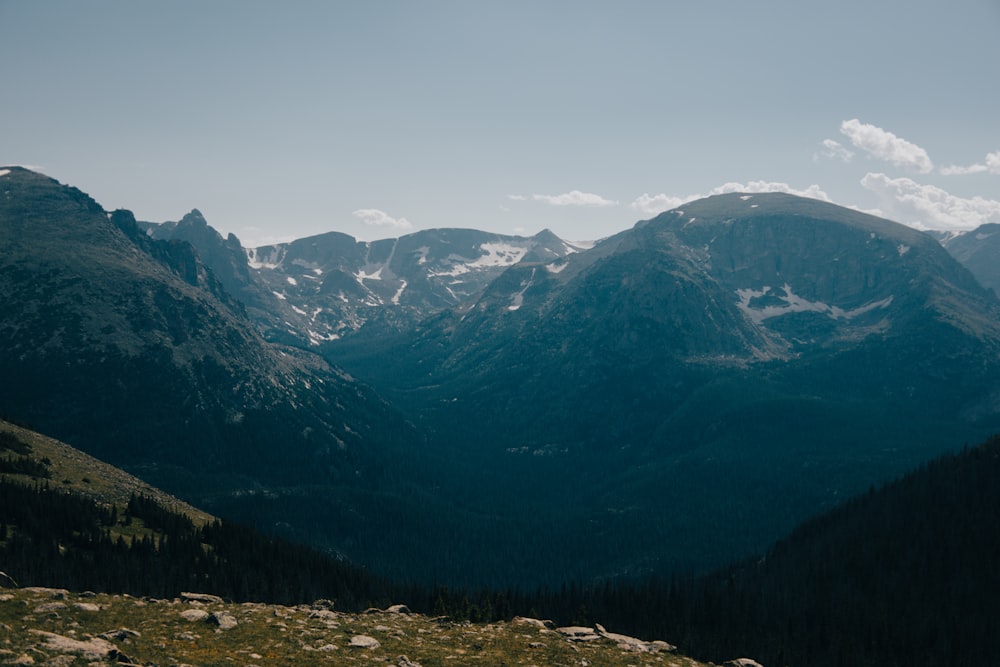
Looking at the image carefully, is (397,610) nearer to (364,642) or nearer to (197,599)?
(197,599)

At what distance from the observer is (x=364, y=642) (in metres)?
60.2

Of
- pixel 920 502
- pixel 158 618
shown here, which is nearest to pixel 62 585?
pixel 158 618

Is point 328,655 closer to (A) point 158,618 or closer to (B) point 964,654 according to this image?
(A) point 158,618

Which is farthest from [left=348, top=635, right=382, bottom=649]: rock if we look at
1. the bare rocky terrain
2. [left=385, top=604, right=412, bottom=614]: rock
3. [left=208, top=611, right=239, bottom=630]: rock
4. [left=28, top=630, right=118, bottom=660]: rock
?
[left=385, top=604, right=412, bottom=614]: rock

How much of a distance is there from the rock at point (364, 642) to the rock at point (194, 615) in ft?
44.8

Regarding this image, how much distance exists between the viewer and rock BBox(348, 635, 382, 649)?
59.3m

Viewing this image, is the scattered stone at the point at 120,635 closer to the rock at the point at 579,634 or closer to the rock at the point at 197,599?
the rock at the point at 197,599

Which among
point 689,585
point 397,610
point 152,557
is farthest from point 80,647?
point 689,585

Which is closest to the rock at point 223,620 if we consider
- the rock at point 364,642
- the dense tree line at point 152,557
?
the rock at point 364,642

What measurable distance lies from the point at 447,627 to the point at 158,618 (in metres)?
30.5

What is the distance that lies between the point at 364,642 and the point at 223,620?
502 inches

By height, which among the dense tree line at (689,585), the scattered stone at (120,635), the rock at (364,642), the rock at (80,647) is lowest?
the dense tree line at (689,585)

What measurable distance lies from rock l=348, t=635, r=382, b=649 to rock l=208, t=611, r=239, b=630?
10619 millimetres

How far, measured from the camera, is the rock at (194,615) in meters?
61.5
